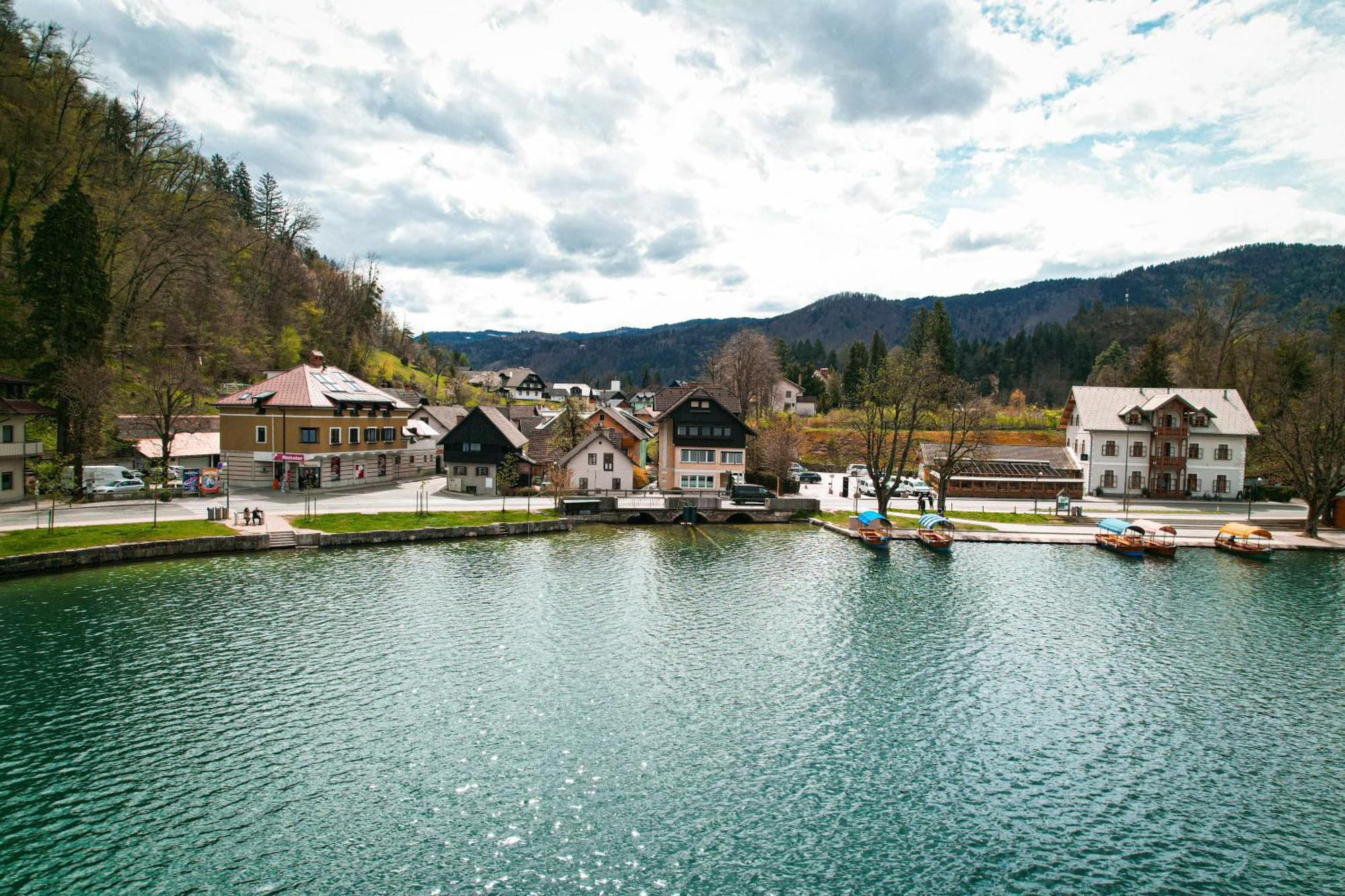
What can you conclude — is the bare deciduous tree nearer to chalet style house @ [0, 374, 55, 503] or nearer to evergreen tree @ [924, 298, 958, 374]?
evergreen tree @ [924, 298, 958, 374]

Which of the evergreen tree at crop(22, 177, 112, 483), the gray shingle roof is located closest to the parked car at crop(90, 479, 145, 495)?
the evergreen tree at crop(22, 177, 112, 483)

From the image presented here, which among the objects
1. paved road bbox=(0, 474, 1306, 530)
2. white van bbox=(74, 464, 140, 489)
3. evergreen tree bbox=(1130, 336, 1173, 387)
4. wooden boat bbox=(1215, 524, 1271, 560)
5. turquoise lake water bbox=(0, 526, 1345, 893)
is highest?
evergreen tree bbox=(1130, 336, 1173, 387)

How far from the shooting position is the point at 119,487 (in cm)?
5538

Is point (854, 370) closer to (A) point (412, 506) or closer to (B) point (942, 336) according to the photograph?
(B) point (942, 336)

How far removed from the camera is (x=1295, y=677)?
28969 mm

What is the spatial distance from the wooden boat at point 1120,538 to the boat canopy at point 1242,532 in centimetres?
686

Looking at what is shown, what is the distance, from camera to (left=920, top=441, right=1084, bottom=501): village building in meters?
73.8

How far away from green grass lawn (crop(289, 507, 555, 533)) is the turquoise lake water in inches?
378

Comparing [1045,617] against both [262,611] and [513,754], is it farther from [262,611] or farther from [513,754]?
[262,611]

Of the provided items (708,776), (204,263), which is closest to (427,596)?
(708,776)

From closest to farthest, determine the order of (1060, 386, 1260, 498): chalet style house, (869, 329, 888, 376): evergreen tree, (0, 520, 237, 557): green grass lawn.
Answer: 1. (0, 520, 237, 557): green grass lawn
2. (1060, 386, 1260, 498): chalet style house
3. (869, 329, 888, 376): evergreen tree

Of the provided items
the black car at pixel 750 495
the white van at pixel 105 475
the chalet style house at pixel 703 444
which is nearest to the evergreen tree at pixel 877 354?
the chalet style house at pixel 703 444

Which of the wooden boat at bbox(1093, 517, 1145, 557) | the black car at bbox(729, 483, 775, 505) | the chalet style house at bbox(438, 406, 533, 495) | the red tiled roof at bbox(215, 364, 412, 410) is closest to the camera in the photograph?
the wooden boat at bbox(1093, 517, 1145, 557)

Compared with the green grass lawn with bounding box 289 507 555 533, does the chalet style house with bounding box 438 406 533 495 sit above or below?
above
